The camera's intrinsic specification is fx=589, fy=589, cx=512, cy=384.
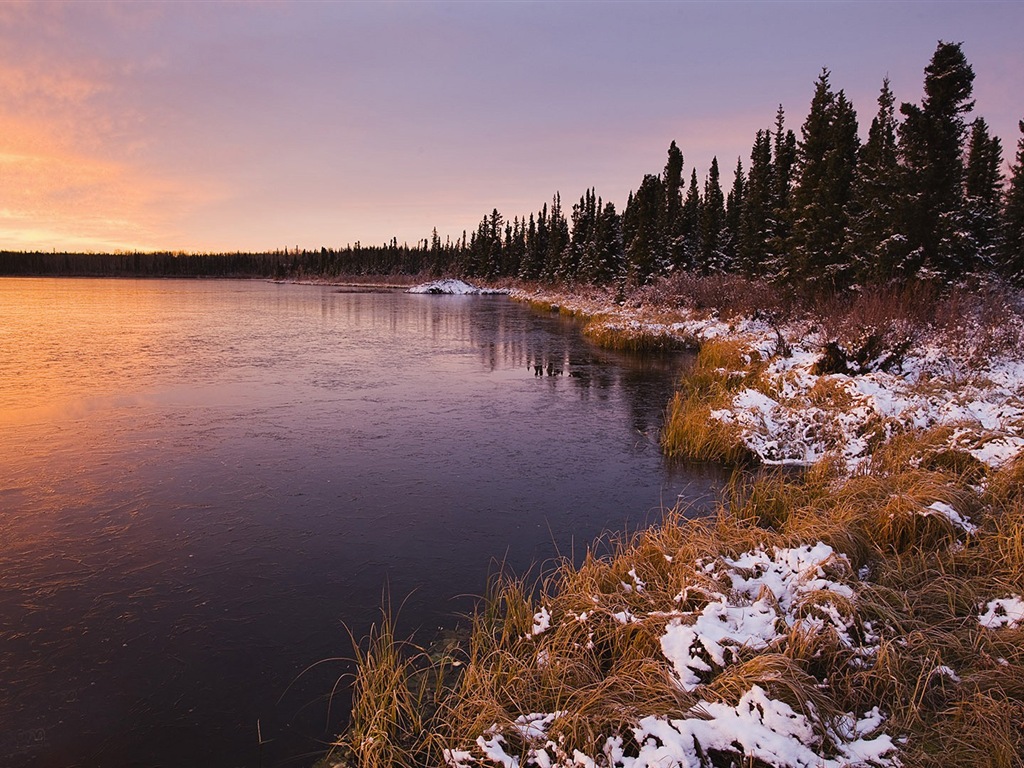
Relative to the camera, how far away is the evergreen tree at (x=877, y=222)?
19250mm

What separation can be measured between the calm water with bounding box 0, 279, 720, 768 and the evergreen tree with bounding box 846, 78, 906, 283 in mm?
10302

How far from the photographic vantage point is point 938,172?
18797mm

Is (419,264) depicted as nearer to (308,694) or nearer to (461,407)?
(461,407)

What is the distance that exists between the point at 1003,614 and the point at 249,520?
732cm

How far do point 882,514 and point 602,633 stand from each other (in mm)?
3589

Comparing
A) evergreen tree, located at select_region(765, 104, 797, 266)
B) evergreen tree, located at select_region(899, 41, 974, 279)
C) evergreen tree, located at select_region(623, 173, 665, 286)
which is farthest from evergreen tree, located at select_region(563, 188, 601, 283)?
evergreen tree, located at select_region(899, 41, 974, 279)

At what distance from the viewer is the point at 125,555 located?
241 inches

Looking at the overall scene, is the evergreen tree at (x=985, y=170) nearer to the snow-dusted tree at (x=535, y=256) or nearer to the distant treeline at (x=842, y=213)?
the distant treeline at (x=842, y=213)

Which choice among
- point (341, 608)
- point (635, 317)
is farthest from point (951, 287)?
point (341, 608)

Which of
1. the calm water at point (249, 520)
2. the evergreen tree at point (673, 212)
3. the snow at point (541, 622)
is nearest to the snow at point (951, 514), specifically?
the calm water at point (249, 520)

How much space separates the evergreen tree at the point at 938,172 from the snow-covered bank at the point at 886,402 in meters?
5.26

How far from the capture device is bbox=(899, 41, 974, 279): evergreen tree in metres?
18.6

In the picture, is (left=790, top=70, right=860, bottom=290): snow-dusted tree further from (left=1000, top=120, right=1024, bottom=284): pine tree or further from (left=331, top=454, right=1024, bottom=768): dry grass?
(left=331, top=454, right=1024, bottom=768): dry grass

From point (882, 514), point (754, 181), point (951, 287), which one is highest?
point (754, 181)
